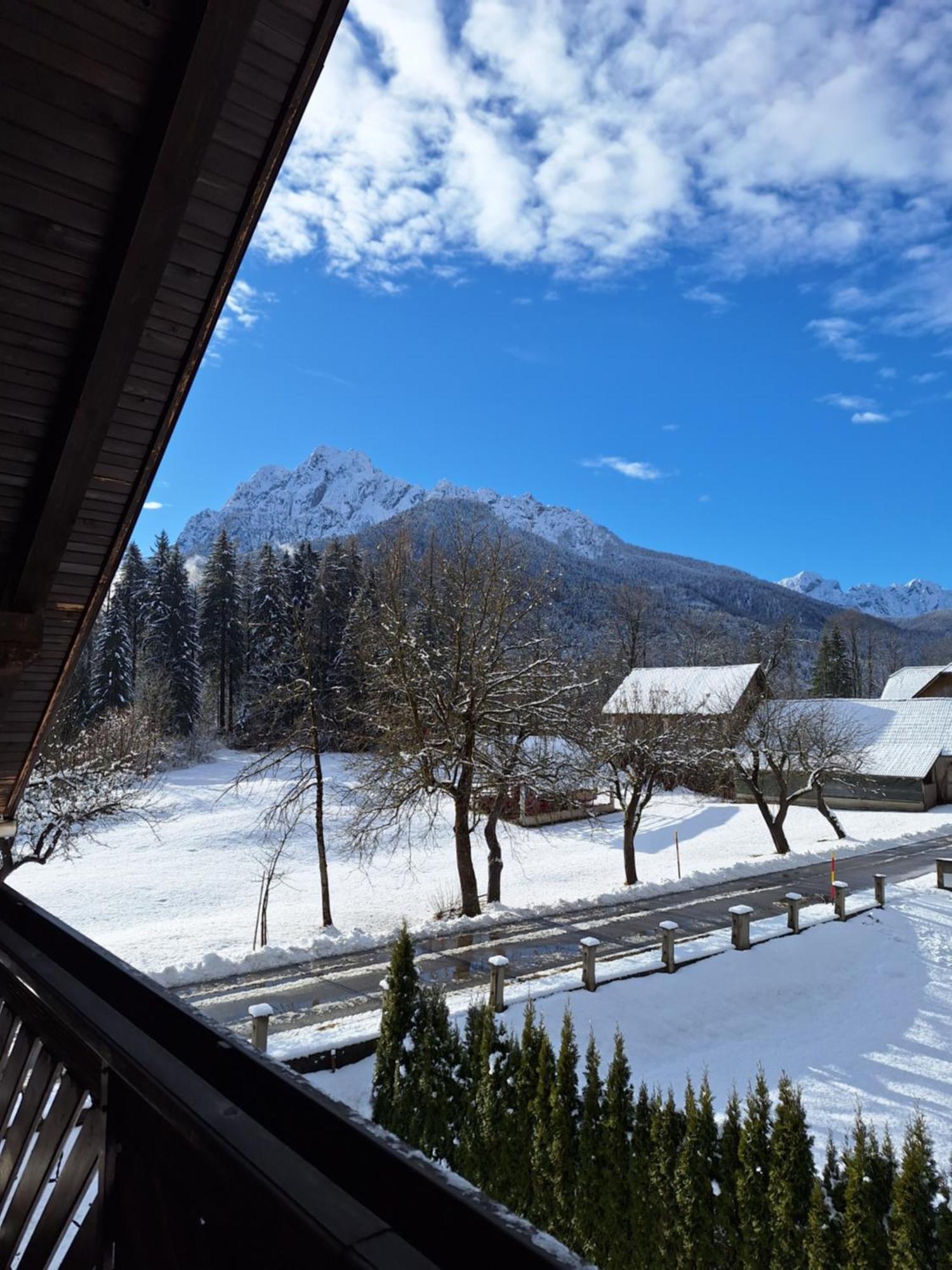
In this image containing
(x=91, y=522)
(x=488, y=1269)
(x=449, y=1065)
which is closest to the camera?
(x=488, y=1269)

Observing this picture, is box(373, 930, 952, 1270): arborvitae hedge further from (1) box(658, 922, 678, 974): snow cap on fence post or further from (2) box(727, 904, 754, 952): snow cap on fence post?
(2) box(727, 904, 754, 952): snow cap on fence post

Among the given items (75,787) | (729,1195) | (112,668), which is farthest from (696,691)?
(729,1195)

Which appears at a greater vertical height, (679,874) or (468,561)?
(468,561)

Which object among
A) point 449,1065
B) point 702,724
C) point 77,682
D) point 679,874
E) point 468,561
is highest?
point 468,561

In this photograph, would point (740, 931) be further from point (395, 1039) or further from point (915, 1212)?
point (915, 1212)

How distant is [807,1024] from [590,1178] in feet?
20.0

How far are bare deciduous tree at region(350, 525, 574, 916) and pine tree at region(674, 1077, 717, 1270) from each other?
10044 millimetres

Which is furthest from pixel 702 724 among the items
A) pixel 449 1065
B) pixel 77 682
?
pixel 77 682

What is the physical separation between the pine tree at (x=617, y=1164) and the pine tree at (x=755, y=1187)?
867 mm

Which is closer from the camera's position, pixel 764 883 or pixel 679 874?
pixel 764 883

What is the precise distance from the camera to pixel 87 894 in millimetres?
19078

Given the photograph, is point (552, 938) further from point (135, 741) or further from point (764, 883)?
point (135, 741)

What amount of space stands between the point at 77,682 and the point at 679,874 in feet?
78.0

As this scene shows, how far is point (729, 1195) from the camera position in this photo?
16.3ft
